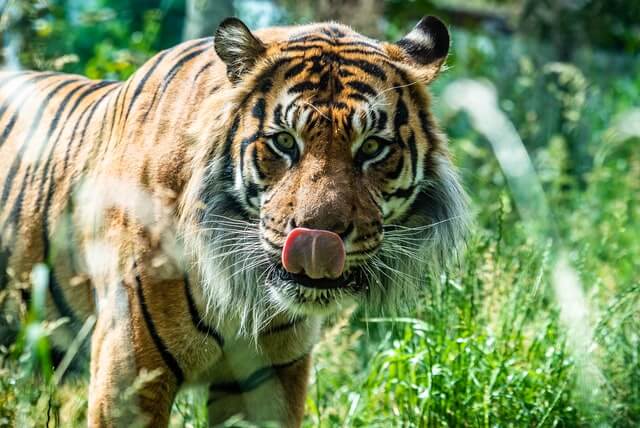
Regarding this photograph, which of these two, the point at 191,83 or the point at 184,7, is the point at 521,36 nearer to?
the point at 184,7

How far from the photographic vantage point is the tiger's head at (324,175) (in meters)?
2.77

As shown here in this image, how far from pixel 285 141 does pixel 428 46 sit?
→ 28.4 inches

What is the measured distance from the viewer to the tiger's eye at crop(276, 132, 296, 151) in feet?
9.43

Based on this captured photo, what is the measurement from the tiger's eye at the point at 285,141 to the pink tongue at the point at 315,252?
0.32 meters

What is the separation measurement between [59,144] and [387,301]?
1.52m

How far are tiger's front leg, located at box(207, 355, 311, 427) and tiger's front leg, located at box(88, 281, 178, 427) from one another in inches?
18.9

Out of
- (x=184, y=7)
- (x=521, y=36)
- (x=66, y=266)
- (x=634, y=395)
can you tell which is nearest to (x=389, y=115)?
(x=66, y=266)

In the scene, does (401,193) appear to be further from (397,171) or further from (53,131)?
(53,131)

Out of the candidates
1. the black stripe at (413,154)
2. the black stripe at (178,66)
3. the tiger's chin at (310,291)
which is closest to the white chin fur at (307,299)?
the tiger's chin at (310,291)

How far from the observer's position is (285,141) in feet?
9.46

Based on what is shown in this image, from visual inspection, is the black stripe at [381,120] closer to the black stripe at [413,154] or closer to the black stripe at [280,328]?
the black stripe at [413,154]

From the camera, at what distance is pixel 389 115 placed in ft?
9.73

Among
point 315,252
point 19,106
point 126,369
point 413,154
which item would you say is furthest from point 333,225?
point 19,106

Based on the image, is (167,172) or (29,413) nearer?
(29,413)
